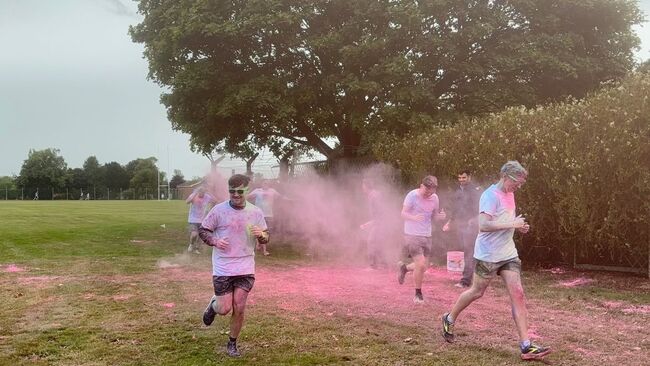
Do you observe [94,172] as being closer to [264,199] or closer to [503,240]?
[264,199]

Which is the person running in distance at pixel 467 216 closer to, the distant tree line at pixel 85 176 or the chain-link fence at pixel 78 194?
the chain-link fence at pixel 78 194

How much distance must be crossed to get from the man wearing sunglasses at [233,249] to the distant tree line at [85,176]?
11684 cm

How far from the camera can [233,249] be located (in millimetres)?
6121

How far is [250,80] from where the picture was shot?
2169 centimetres

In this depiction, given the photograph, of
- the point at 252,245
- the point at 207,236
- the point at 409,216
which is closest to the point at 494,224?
the point at 252,245

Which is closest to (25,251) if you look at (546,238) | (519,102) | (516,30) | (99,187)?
(546,238)

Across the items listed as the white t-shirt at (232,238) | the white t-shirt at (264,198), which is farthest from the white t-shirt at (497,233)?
the white t-shirt at (264,198)

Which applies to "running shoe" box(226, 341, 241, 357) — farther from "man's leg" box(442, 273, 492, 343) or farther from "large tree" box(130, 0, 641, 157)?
"large tree" box(130, 0, 641, 157)

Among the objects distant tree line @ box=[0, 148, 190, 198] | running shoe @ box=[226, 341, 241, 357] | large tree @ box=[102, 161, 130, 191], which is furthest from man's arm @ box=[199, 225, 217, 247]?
large tree @ box=[102, 161, 130, 191]

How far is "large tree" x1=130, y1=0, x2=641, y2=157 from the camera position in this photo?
2067 cm

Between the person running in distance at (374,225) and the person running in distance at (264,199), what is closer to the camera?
the person running in distance at (374,225)

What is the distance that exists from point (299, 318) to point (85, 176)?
13779 cm

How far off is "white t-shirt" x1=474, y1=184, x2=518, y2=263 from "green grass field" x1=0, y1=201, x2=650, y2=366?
3.30 feet

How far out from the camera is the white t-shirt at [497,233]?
243 inches
